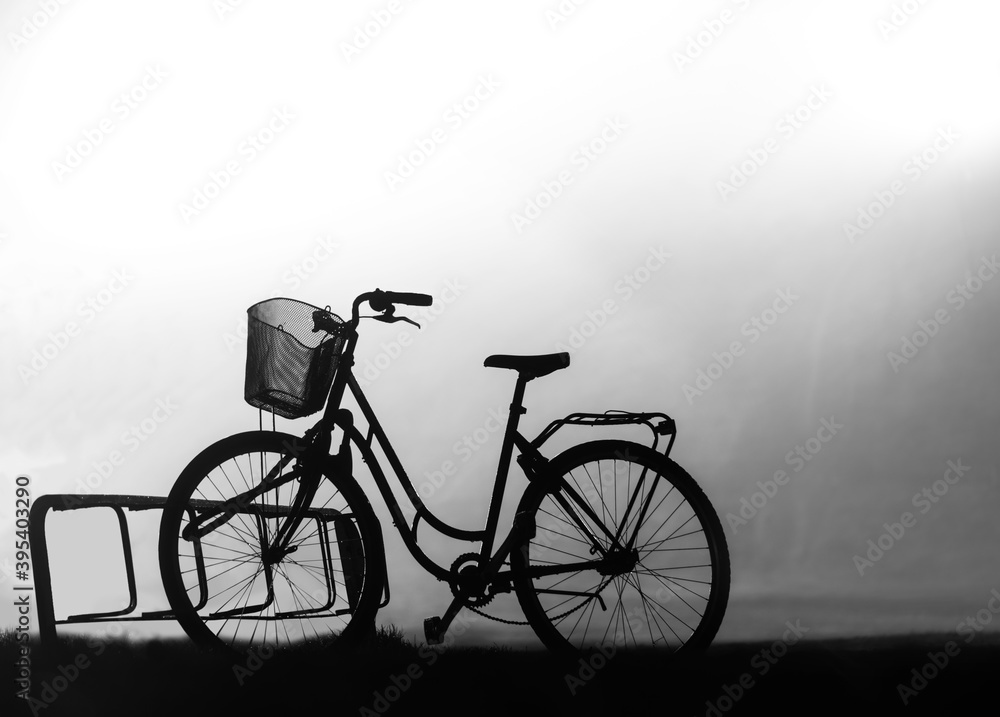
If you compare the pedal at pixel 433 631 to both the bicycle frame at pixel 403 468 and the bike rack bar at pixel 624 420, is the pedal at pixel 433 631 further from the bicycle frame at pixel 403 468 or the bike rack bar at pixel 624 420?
the bike rack bar at pixel 624 420

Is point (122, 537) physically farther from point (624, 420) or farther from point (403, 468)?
point (624, 420)

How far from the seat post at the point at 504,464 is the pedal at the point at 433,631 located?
29 centimetres

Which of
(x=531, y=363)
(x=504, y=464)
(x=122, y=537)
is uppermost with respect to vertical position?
(x=531, y=363)

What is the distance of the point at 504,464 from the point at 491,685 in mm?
790

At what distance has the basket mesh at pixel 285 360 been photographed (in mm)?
2959

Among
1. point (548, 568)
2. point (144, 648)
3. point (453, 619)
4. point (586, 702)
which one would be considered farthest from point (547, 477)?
point (144, 648)

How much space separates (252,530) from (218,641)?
1.25 feet

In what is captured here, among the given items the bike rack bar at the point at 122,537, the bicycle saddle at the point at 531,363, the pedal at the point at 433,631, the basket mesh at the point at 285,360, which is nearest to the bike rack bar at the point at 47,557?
the bike rack bar at the point at 122,537

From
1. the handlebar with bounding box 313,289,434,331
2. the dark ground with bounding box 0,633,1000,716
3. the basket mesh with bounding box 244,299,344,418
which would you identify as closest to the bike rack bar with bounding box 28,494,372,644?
the dark ground with bounding box 0,633,1000,716

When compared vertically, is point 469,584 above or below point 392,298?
below

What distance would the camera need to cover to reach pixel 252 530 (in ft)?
9.92

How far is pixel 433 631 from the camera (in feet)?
9.87

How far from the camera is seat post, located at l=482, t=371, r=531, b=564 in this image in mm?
3107

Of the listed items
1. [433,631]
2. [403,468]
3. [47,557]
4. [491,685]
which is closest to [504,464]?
[403,468]
